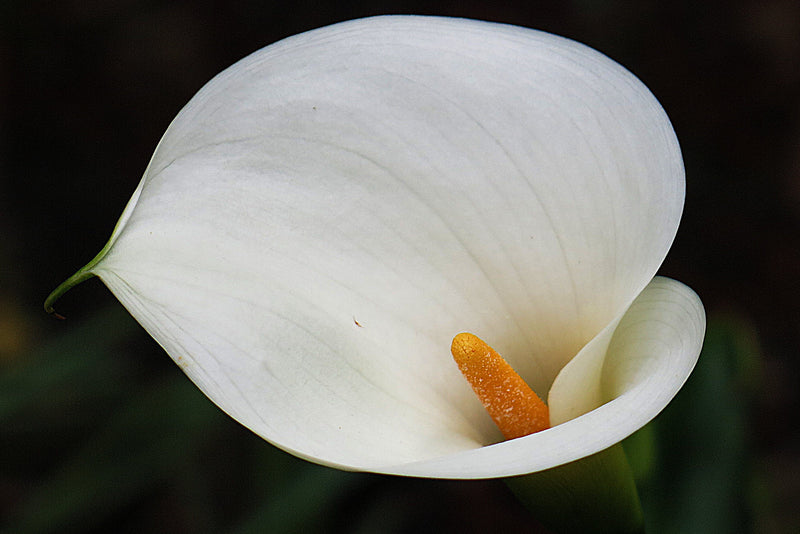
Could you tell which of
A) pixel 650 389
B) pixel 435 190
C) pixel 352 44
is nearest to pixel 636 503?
pixel 650 389

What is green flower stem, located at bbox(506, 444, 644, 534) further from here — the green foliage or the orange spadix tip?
the green foliage

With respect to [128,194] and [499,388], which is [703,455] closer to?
[499,388]

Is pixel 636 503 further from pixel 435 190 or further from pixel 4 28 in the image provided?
pixel 4 28

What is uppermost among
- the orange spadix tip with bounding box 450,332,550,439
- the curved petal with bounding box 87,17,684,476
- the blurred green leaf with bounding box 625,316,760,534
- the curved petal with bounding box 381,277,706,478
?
the curved petal with bounding box 87,17,684,476

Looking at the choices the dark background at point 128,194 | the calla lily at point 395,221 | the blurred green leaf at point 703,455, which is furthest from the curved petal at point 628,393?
the dark background at point 128,194

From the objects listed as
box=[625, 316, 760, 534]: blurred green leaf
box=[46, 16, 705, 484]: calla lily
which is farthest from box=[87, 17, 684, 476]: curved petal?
box=[625, 316, 760, 534]: blurred green leaf
